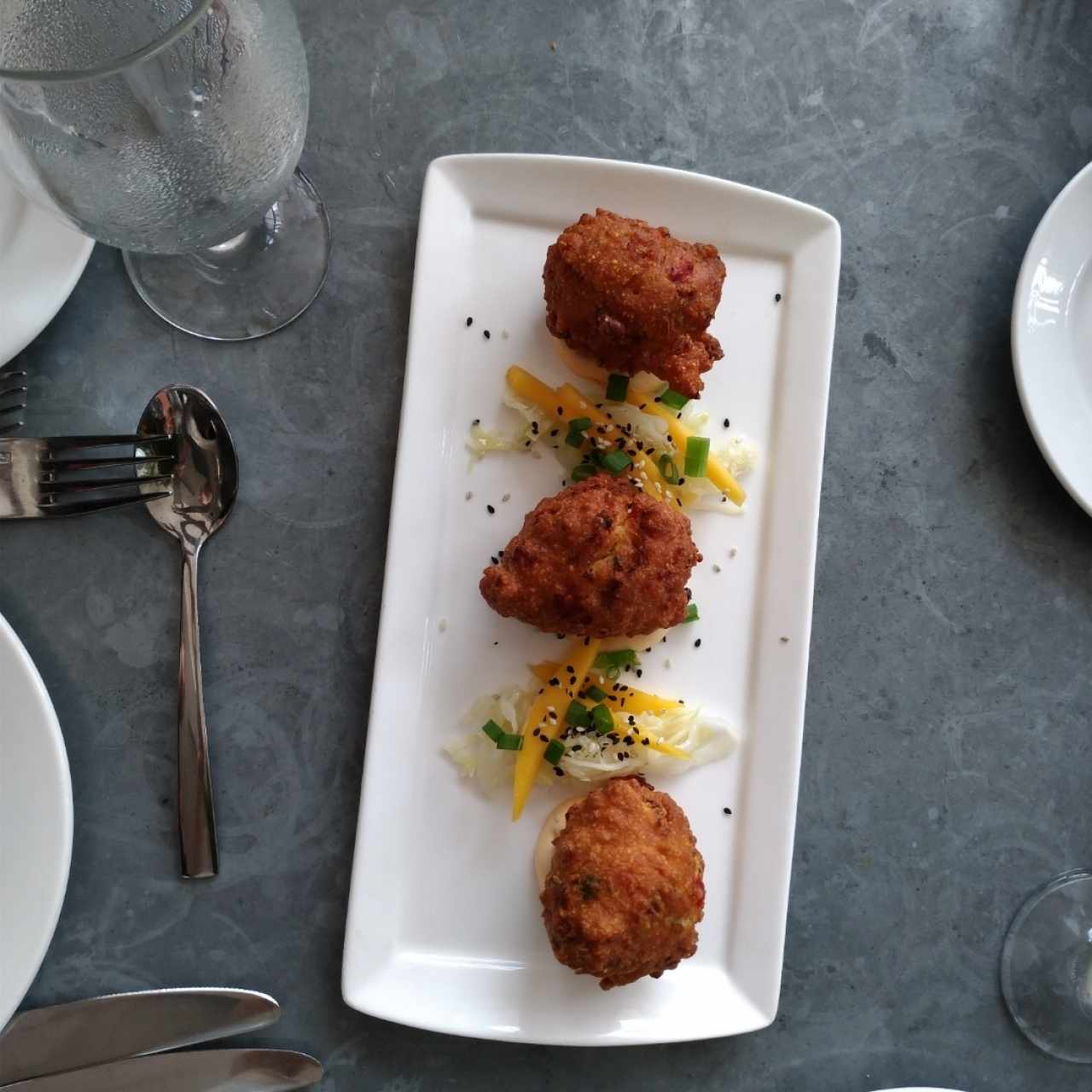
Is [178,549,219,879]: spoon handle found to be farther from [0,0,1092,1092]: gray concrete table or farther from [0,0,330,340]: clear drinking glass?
[0,0,330,340]: clear drinking glass

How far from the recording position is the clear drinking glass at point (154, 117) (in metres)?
1.81

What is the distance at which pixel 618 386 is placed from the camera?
236 cm

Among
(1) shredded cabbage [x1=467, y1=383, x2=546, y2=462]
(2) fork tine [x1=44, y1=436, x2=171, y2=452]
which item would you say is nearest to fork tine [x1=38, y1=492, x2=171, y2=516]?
(2) fork tine [x1=44, y1=436, x2=171, y2=452]

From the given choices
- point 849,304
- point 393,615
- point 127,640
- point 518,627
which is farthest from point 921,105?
point 127,640

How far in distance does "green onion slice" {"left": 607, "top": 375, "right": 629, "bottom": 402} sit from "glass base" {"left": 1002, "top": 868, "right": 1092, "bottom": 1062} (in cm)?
156

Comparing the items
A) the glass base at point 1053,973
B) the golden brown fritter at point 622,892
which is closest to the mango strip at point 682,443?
the golden brown fritter at point 622,892

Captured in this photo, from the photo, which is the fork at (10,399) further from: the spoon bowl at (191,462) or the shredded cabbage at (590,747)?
the shredded cabbage at (590,747)

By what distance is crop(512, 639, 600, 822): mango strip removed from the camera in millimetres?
2297

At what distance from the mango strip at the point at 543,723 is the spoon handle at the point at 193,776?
673mm

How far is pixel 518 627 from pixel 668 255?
0.87 metres

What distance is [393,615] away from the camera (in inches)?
90.7

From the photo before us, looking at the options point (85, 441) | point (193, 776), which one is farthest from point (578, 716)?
point (85, 441)

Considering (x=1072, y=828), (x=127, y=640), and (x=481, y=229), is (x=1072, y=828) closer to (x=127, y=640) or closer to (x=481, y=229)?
(x=481, y=229)

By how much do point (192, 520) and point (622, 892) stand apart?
48.2 inches
